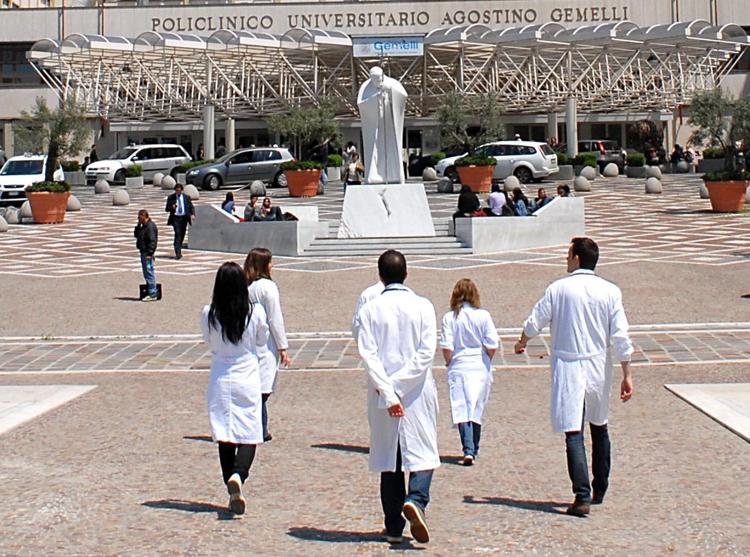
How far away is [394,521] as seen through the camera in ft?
20.6

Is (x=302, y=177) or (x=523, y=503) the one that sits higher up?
(x=302, y=177)

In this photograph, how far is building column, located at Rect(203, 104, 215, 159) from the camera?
161ft

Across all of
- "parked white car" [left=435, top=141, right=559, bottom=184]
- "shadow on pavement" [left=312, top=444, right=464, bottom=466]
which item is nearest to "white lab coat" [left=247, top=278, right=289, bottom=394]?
"shadow on pavement" [left=312, top=444, right=464, bottom=466]

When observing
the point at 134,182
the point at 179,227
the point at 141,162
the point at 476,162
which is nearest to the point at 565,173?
the point at 476,162

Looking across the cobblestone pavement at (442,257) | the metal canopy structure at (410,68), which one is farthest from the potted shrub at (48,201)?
the metal canopy structure at (410,68)

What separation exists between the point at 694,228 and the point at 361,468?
20.1 m

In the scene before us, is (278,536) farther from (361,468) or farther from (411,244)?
(411,244)

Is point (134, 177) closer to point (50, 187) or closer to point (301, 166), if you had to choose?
point (301, 166)

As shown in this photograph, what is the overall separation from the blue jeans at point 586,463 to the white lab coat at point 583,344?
80 mm

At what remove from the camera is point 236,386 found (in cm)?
701

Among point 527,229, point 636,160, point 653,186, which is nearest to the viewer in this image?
point 527,229

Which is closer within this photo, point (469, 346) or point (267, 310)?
point (267, 310)

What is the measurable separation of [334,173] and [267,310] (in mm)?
37668

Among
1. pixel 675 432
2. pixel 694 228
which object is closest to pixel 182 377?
pixel 675 432
